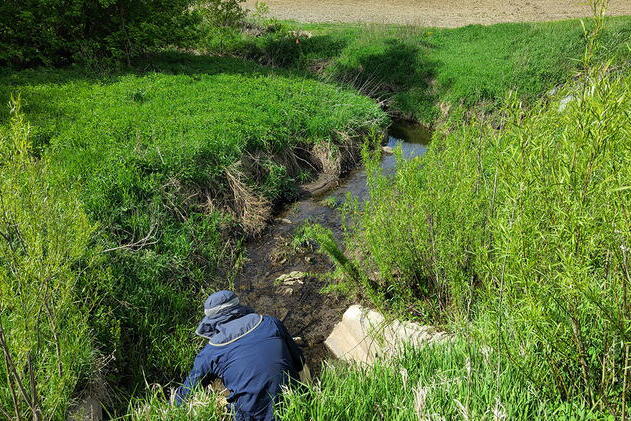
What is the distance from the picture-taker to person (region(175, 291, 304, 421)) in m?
3.71

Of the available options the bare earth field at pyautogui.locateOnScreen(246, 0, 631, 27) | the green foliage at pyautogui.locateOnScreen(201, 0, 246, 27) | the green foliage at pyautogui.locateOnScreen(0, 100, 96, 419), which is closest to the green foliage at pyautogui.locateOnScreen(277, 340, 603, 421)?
the green foliage at pyautogui.locateOnScreen(0, 100, 96, 419)

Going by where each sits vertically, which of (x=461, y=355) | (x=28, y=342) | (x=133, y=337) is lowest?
(x=133, y=337)

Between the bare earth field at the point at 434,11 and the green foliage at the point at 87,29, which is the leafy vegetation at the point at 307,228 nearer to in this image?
the green foliage at the point at 87,29

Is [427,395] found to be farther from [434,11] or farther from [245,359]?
[434,11]

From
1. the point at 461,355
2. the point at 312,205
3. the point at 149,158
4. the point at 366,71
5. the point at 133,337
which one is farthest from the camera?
the point at 366,71

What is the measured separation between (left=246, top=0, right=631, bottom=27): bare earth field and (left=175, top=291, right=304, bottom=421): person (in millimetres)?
20079

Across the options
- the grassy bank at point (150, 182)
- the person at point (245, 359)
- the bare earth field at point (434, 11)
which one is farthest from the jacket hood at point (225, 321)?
the bare earth field at point (434, 11)

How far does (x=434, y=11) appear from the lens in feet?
91.1

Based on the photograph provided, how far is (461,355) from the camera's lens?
338 cm

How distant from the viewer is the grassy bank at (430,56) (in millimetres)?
13672

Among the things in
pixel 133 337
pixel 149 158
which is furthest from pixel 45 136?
pixel 133 337

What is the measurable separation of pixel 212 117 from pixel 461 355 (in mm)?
7494

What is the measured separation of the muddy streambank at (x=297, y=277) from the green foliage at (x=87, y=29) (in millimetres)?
8043

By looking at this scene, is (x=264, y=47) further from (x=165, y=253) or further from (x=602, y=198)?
(x=602, y=198)
